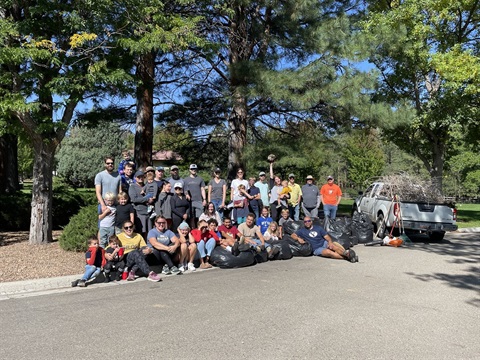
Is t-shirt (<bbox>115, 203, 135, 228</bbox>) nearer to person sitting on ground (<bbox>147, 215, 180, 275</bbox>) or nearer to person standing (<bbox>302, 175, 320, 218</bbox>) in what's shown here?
person sitting on ground (<bbox>147, 215, 180, 275</bbox>)

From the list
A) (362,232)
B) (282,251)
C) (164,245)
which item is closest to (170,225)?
(164,245)

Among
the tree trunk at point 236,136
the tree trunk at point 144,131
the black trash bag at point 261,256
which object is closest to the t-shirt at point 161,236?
the black trash bag at point 261,256

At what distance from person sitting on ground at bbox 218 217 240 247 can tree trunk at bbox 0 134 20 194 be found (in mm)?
10876

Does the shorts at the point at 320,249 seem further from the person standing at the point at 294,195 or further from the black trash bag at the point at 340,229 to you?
the person standing at the point at 294,195

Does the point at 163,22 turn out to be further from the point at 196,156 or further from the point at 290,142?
the point at 196,156

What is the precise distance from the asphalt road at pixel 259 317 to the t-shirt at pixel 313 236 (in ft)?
5.39

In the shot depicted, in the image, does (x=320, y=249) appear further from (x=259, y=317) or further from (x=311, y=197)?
(x=259, y=317)

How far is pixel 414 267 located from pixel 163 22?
7.49 metres

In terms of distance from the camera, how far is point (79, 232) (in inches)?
355

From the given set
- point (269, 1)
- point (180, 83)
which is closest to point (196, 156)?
point (180, 83)

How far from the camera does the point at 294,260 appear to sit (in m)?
9.37

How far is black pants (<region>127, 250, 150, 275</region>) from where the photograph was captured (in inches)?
293

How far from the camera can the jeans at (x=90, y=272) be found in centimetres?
701

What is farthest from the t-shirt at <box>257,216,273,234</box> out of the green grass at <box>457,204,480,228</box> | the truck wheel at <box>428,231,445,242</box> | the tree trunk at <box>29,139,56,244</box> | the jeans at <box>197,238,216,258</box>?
the green grass at <box>457,204,480,228</box>
